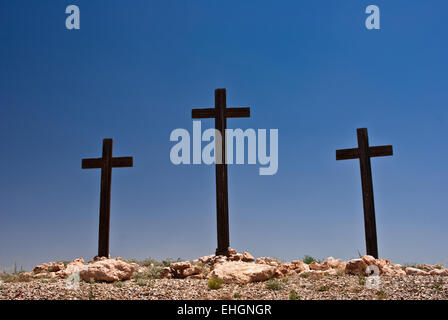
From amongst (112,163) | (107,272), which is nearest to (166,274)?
(107,272)

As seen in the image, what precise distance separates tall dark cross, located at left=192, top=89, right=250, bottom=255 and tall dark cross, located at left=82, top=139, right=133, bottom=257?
327cm

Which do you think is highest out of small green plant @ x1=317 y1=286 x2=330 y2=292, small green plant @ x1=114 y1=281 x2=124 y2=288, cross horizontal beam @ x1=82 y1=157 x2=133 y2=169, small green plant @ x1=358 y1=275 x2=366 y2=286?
cross horizontal beam @ x1=82 y1=157 x2=133 y2=169

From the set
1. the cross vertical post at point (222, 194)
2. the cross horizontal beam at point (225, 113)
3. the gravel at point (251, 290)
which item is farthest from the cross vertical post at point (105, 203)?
the gravel at point (251, 290)

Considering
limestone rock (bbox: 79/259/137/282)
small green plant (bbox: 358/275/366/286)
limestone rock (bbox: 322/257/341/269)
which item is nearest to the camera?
small green plant (bbox: 358/275/366/286)

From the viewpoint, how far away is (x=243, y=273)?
9.23 meters

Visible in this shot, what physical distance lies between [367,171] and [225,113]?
5.16 m

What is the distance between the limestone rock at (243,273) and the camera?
905cm

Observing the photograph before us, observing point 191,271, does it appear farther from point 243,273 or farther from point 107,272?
point 107,272

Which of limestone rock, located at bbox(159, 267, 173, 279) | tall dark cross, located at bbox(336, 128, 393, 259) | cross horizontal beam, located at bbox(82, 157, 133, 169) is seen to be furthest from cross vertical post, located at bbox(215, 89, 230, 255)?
tall dark cross, located at bbox(336, 128, 393, 259)

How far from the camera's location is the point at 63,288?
8688 millimetres

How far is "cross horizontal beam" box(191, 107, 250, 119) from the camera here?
14.0 meters

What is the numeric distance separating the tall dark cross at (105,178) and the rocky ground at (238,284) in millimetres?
3142

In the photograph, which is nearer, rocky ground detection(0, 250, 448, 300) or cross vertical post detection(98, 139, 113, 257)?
rocky ground detection(0, 250, 448, 300)

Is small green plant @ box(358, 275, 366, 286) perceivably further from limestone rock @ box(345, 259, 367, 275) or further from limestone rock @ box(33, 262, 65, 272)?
limestone rock @ box(33, 262, 65, 272)
